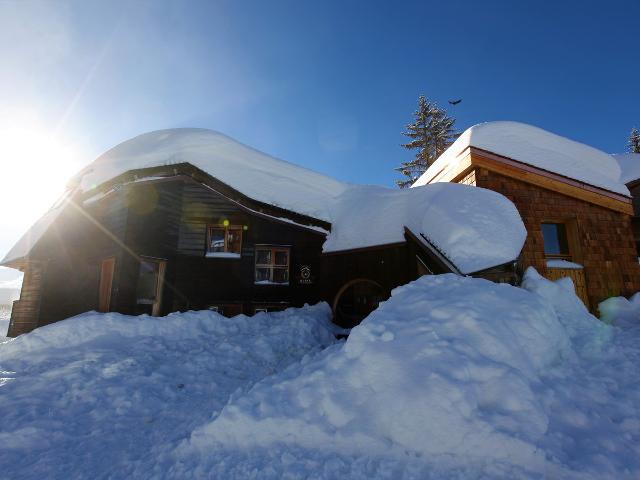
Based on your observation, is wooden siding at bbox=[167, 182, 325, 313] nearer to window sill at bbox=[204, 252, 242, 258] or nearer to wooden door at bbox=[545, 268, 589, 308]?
window sill at bbox=[204, 252, 242, 258]

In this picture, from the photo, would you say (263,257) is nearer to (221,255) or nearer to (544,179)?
(221,255)

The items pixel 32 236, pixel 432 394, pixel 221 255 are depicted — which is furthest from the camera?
pixel 32 236

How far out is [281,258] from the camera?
13070 millimetres

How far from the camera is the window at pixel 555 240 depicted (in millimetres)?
10953

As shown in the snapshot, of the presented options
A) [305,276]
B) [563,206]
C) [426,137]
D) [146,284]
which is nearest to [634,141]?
[426,137]

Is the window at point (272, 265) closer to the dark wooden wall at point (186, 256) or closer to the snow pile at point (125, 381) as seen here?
the dark wooden wall at point (186, 256)

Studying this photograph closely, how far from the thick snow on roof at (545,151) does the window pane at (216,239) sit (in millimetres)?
9273

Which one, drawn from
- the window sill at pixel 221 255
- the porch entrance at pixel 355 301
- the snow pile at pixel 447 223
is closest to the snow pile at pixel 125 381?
the porch entrance at pixel 355 301

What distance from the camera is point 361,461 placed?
3365 mm

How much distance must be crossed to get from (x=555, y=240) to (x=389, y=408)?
1057 centimetres

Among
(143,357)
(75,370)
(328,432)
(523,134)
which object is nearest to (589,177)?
(523,134)

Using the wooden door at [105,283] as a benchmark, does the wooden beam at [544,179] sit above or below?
above

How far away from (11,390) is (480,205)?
11.2 meters

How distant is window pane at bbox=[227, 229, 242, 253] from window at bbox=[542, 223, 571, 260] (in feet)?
35.3
